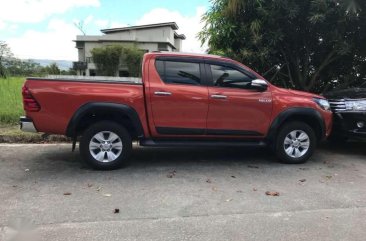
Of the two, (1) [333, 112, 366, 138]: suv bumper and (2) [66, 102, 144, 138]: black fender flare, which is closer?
(2) [66, 102, 144, 138]: black fender flare

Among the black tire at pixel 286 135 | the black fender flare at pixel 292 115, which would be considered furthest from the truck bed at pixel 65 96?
the black tire at pixel 286 135

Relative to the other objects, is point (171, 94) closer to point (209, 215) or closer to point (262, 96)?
point (262, 96)

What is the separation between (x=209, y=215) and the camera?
16.0 feet

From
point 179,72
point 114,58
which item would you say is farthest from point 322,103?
point 114,58

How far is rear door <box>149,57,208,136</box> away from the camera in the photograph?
6.75 m

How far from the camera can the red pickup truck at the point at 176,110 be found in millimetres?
6473

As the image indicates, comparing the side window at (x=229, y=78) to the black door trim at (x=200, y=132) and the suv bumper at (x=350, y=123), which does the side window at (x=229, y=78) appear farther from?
the suv bumper at (x=350, y=123)

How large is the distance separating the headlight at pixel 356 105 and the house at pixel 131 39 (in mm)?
37116

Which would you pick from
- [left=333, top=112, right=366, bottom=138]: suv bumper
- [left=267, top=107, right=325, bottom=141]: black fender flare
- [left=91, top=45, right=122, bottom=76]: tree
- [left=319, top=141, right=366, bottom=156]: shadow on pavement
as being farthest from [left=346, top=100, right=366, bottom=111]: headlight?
[left=91, top=45, right=122, bottom=76]: tree

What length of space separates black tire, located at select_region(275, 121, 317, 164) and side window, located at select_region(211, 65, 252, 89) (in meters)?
0.99

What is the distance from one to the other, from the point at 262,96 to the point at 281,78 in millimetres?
4223

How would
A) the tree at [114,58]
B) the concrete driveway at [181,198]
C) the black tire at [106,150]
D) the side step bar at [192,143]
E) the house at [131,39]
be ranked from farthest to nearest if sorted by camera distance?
the house at [131,39] < the tree at [114,58] < the side step bar at [192,143] < the black tire at [106,150] < the concrete driveway at [181,198]

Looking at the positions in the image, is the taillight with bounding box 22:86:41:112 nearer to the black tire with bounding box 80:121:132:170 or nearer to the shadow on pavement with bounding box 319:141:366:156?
the black tire with bounding box 80:121:132:170

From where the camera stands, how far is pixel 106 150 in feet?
21.8
